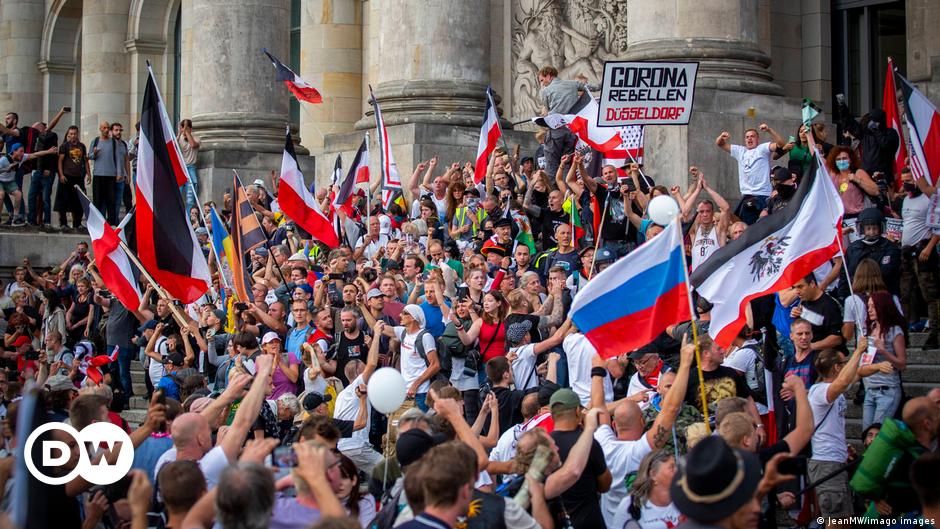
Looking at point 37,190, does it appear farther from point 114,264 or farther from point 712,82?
point 712,82

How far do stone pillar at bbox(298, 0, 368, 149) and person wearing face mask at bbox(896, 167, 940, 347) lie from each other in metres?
14.5

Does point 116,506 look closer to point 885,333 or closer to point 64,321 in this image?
point 885,333

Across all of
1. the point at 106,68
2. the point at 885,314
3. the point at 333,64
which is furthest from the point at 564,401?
the point at 106,68

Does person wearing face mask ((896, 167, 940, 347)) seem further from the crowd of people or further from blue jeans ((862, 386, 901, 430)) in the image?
blue jeans ((862, 386, 901, 430))

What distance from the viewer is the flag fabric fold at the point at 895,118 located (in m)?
13.2

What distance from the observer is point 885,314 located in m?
10.1

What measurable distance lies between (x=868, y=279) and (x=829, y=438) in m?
1.63

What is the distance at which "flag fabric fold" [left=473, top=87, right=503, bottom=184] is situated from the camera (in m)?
16.6

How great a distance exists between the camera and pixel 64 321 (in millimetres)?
18672

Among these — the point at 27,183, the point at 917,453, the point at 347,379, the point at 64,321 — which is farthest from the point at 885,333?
the point at 27,183

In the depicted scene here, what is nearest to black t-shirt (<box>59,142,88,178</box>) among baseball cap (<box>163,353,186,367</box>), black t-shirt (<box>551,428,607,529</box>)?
baseball cap (<box>163,353,186,367</box>)

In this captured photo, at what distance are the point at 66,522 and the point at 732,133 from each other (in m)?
9.92

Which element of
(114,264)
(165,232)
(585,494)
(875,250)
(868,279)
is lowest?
(585,494)

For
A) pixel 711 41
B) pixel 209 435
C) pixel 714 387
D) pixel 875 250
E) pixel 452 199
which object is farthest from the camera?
pixel 452 199
